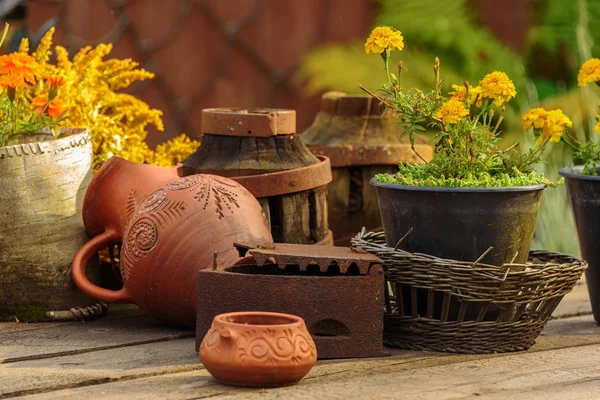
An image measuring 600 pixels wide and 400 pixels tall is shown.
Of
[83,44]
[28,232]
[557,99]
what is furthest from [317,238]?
[557,99]

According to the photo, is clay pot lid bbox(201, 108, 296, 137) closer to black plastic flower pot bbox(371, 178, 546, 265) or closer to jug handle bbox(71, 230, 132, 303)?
jug handle bbox(71, 230, 132, 303)

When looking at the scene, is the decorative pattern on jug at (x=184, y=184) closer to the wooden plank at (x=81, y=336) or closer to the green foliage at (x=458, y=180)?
the wooden plank at (x=81, y=336)

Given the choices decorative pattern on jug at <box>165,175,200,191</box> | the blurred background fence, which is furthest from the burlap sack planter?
the blurred background fence

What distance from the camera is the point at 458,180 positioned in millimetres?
2779

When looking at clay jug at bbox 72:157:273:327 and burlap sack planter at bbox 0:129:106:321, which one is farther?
burlap sack planter at bbox 0:129:106:321

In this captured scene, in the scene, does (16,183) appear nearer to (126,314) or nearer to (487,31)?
(126,314)

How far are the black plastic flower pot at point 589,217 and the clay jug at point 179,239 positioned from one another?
1.00 meters

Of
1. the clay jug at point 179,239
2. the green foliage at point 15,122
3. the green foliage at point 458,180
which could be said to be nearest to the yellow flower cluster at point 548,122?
the green foliage at point 458,180

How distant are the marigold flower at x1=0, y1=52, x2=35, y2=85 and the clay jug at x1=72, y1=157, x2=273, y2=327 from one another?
0.53 meters

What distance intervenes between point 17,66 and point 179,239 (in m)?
0.75

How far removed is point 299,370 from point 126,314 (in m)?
1.14

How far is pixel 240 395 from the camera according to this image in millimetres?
2330

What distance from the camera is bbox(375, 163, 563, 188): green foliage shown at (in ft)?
9.11

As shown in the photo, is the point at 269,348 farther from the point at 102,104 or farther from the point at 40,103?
the point at 102,104
